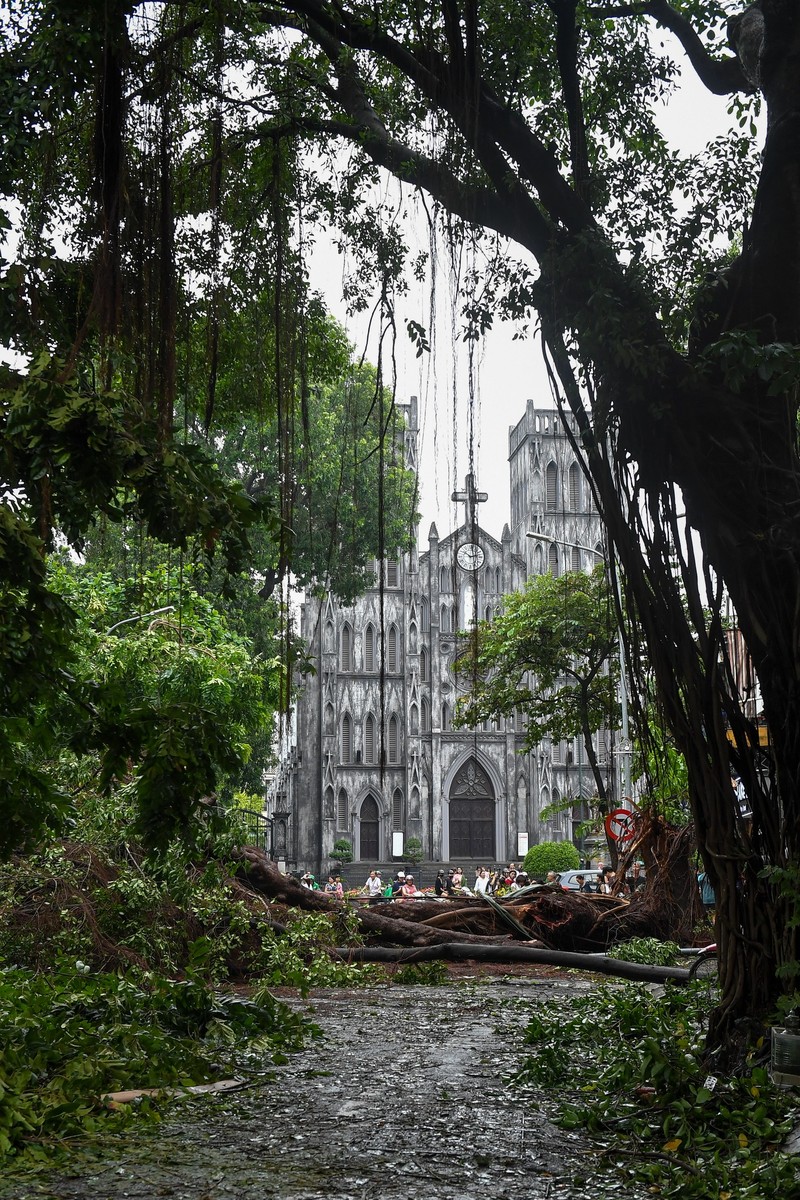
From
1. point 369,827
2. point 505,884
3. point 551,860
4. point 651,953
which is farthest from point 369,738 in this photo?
point 651,953

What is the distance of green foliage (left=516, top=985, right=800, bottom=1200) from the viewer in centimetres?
375

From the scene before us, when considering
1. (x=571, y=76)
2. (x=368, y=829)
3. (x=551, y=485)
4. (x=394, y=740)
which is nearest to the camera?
(x=571, y=76)

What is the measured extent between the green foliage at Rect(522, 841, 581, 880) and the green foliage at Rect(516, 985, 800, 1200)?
32160 mm

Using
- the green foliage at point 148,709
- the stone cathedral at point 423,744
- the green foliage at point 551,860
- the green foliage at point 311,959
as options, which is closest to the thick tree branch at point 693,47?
the green foliage at point 148,709

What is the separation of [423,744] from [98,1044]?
43.1 meters

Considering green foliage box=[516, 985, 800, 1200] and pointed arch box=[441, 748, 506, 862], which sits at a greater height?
pointed arch box=[441, 748, 506, 862]

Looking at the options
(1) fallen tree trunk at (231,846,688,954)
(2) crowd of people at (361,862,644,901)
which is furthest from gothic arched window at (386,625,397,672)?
(1) fallen tree trunk at (231,846,688,954)

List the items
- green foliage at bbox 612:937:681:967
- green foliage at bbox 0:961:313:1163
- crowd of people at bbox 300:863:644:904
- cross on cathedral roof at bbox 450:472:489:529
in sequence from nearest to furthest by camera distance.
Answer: green foliage at bbox 0:961:313:1163 < cross on cathedral roof at bbox 450:472:489:529 < green foliage at bbox 612:937:681:967 < crowd of people at bbox 300:863:644:904

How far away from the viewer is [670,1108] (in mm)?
4676

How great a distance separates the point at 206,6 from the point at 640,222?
8.11 feet

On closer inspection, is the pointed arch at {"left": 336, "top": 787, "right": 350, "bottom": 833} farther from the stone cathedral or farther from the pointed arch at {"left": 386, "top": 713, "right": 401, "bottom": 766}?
the pointed arch at {"left": 386, "top": 713, "right": 401, "bottom": 766}

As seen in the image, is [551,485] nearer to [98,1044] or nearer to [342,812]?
[342,812]

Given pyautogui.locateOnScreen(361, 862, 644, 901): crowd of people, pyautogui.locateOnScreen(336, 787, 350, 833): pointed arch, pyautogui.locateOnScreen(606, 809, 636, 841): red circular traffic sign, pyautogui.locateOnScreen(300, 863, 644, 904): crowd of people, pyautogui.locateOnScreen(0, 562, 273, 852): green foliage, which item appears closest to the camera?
pyautogui.locateOnScreen(0, 562, 273, 852): green foliage

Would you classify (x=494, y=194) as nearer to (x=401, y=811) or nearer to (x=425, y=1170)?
(x=425, y=1170)
